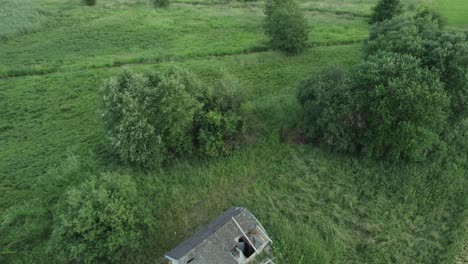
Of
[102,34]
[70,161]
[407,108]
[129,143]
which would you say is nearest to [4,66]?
[102,34]

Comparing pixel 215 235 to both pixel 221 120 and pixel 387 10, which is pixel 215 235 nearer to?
pixel 221 120

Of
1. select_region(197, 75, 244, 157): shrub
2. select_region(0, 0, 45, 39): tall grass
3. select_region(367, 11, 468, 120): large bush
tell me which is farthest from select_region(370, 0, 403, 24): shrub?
select_region(0, 0, 45, 39): tall grass

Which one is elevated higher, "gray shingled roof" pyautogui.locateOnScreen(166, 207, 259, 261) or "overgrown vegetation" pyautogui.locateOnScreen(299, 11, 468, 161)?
"overgrown vegetation" pyautogui.locateOnScreen(299, 11, 468, 161)

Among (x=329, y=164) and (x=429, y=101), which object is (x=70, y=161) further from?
(x=429, y=101)

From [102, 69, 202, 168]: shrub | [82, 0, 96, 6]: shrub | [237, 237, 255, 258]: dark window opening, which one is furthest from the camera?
[82, 0, 96, 6]: shrub

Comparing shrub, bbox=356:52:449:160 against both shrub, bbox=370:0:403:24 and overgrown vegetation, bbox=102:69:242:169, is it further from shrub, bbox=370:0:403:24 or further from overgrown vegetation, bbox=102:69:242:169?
shrub, bbox=370:0:403:24

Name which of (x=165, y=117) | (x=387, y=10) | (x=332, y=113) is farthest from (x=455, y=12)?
(x=165, y=117)
